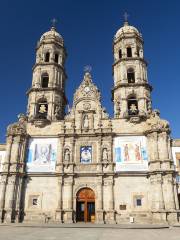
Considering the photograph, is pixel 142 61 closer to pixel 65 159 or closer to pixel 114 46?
pixel 114 46

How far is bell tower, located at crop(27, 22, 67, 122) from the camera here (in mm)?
35375

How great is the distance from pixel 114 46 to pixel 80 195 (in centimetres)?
2313

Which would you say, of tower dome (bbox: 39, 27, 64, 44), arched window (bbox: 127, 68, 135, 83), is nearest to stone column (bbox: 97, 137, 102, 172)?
arched window (bbox: 127, 68, 135, 83)

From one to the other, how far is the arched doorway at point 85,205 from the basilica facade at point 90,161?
104mm

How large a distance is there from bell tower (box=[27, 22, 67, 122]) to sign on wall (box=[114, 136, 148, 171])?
9.13 meters

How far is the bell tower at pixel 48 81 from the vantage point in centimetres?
3538

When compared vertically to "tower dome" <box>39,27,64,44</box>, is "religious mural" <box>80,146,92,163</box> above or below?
below

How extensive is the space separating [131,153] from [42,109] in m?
13.1

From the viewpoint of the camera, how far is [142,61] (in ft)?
124

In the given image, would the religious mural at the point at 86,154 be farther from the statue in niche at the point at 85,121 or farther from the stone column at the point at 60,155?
the statue in niche at the point at 85,121

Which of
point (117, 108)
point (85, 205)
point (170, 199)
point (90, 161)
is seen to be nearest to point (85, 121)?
point (117, 108)

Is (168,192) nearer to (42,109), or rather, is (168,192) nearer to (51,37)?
(42,109)

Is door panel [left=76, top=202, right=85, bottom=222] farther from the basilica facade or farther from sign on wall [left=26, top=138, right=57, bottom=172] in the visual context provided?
sign on wall [left=26, top=138, right=57, bottom=172]

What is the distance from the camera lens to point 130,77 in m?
38.3
